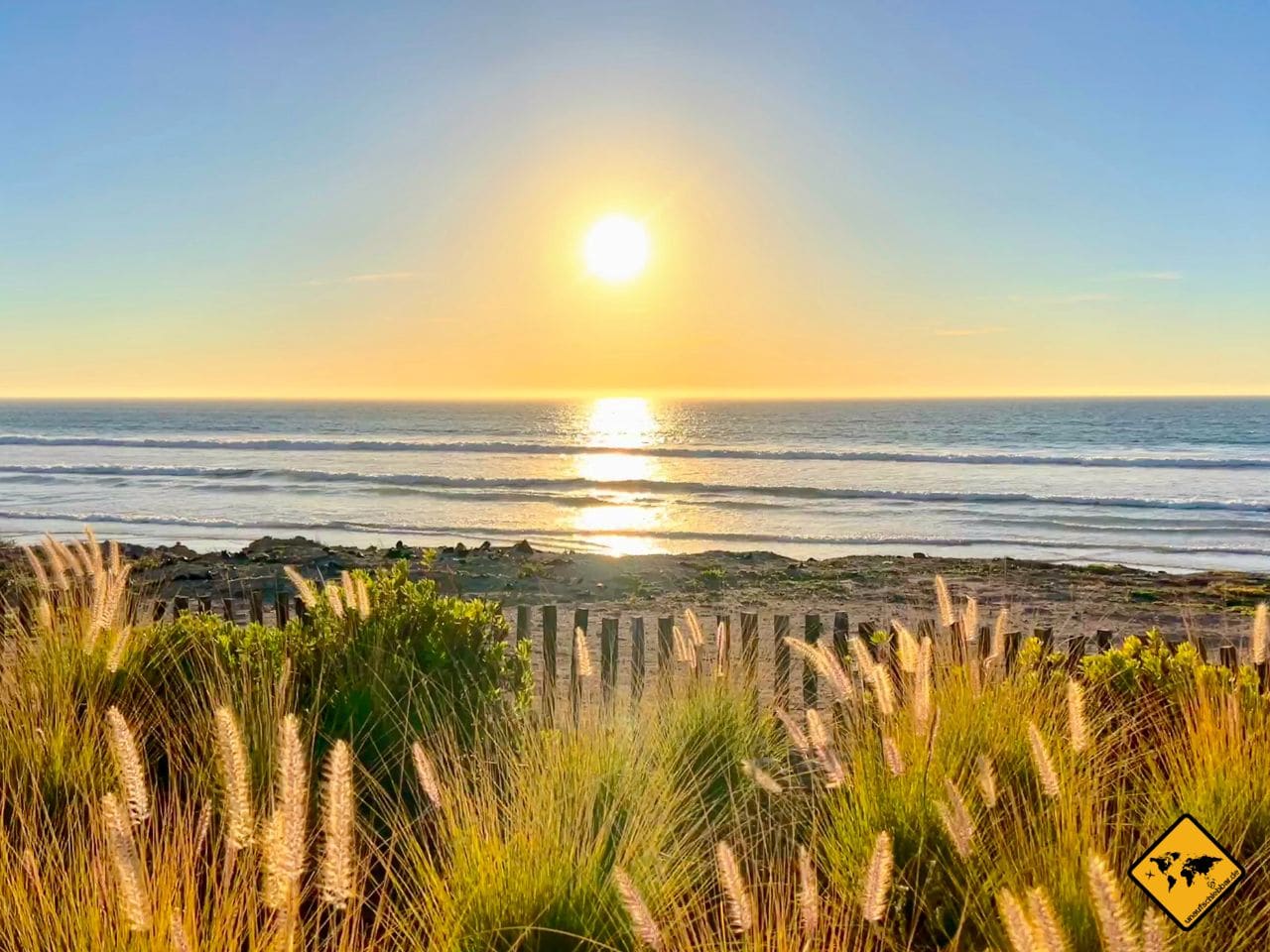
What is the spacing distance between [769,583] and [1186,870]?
35.7 ft

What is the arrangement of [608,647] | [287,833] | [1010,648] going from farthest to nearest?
[608,647] → [1010,648] → [287,833]

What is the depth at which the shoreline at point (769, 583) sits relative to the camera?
10.9m

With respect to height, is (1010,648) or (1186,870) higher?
(1186,870)

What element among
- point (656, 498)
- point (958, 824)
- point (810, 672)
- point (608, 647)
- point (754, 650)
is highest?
point (958, 824)

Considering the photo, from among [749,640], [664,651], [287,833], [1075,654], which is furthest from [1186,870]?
[664,651]

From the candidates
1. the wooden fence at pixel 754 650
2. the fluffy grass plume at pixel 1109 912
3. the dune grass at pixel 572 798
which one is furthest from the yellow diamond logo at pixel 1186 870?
the wooden fence at pixel 754 650

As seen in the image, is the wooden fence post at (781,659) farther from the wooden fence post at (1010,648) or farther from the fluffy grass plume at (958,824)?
the fluffy grass plume at (958,824)

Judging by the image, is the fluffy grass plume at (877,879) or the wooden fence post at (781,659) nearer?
the fluffy grass plume at (877,879)

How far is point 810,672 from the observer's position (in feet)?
20.1

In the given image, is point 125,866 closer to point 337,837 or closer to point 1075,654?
point 337,837

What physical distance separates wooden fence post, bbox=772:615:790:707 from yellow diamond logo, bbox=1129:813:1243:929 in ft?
11.8

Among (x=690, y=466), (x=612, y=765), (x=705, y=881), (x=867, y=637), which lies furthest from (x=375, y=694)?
(x=690, y=466)

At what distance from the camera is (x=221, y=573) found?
1205 cm

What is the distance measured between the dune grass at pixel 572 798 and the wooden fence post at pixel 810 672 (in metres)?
0.57
